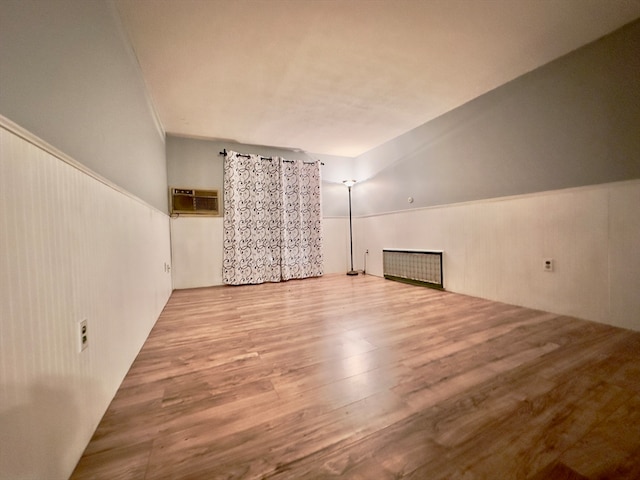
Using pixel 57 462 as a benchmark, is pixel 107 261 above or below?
above

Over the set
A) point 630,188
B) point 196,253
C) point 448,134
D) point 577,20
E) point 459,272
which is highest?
point 577,20

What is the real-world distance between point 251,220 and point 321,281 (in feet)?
4.90

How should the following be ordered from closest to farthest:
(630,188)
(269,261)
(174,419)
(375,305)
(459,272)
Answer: (174,419)
(630,188)
(375,305)
(459,272)
(269,261)

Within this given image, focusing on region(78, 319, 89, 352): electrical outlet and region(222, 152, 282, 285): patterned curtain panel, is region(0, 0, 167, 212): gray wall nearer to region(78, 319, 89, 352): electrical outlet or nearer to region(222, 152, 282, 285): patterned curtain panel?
region(78, 319, 89, 352): electrical outlet

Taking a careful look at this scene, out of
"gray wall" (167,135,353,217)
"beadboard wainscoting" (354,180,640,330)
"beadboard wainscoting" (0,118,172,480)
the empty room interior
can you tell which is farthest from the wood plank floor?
"gray wall" (167,135,353,217)

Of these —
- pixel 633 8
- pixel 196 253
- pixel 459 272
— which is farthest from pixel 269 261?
pixel 633 8

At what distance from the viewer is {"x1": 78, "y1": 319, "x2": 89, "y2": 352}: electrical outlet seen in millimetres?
857

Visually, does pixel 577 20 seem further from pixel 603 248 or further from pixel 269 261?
pixel 269 261

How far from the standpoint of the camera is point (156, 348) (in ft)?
5.40

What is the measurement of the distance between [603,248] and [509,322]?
907mm

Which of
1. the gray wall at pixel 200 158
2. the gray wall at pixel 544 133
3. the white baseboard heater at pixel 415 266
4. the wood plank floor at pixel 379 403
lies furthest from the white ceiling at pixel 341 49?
the wood plank floor at pixel 379 403

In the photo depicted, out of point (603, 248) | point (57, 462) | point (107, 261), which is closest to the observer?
point (57, 462)

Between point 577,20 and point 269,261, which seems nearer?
point 577,20

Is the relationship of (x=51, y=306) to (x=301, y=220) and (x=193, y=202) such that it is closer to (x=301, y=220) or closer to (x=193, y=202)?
(x=193, y=202)
